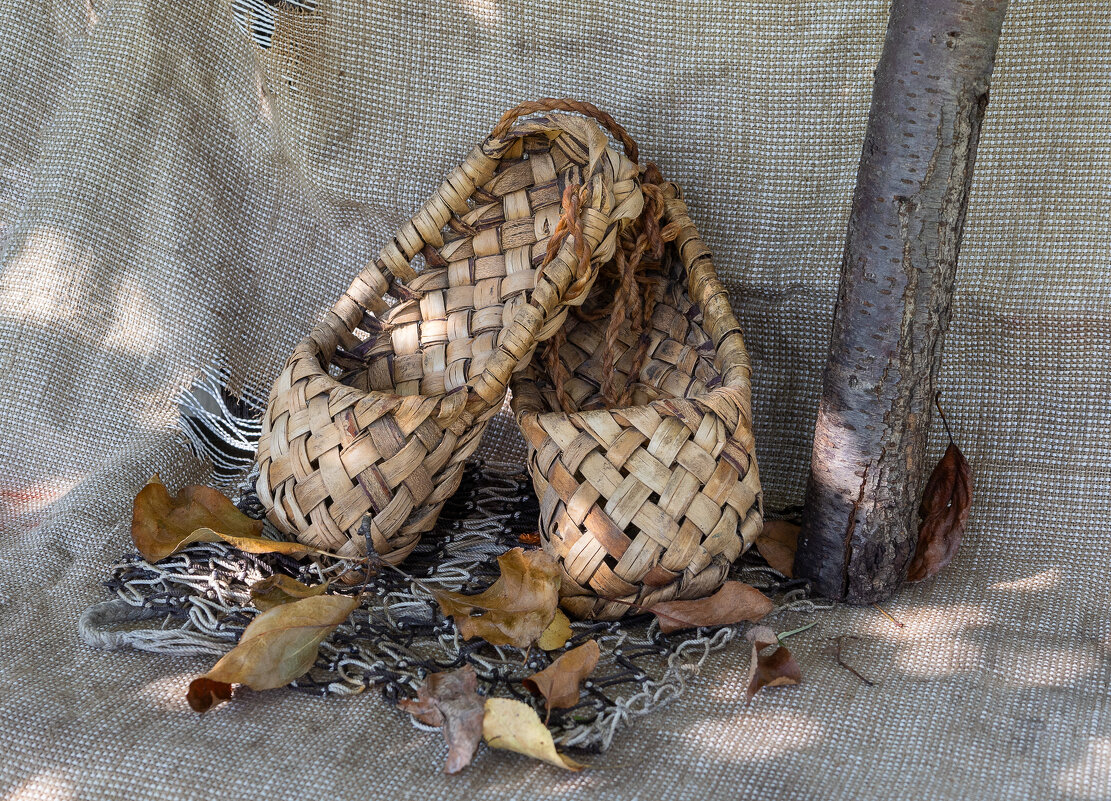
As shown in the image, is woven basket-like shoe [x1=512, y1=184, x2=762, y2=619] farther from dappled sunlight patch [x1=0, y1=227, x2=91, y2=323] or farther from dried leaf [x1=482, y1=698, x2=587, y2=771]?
dappled sunlight patch [x1=0, y1=227, x2=91, y2=323]

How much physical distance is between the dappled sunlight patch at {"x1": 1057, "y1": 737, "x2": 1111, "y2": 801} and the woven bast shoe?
0.61 meters

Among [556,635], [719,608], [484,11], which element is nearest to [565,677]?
[556,635]

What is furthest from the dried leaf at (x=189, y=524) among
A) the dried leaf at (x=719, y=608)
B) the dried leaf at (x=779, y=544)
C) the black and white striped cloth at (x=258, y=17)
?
the black and white striped cloth at (x=258, y=17)

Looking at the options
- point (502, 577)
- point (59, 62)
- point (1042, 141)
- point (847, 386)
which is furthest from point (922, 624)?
point (59, 62)

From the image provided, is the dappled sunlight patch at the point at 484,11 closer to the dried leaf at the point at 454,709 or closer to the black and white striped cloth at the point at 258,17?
the black and white striped cloth at the point at 258,17

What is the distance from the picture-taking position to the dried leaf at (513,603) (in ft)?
3.12

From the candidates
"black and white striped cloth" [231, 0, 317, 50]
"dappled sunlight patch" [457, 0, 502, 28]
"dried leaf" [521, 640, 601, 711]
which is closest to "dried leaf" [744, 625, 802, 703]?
"dried leaf" [521, 640, 601, 711]

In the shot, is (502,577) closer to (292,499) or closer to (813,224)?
(292,499)

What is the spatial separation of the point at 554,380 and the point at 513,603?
0.94 ft

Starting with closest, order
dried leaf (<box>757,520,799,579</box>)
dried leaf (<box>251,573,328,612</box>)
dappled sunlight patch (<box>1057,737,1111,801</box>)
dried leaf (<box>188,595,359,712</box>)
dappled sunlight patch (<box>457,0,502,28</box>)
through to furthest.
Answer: dappled sunlight patch (<box>1057,737,1111,801</box>)
dried leaf (<box>188,595,359,712</box>)
dried leaf (<box>251,573,328,612</box>)
dried leaf (<box>757,520,799,579</box>)
dappled sunlight patch (<box>457,0,502,28</box>)

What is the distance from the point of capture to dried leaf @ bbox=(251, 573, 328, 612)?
3.29 ft

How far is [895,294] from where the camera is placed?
3.18ft

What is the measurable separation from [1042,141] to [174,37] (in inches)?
46.9

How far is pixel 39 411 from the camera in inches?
53.7
